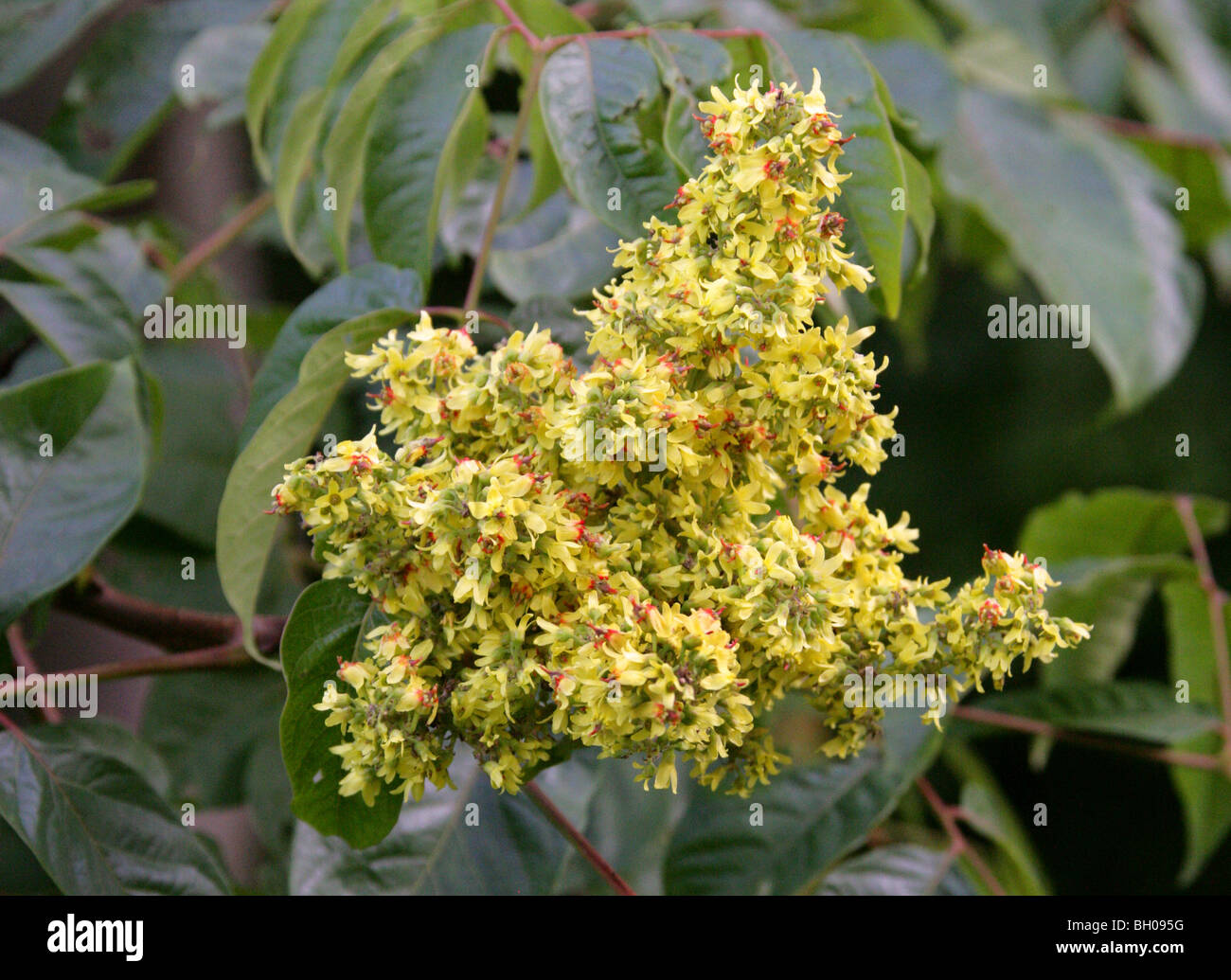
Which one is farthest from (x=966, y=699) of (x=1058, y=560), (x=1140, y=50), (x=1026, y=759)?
(x=1026, y=759)

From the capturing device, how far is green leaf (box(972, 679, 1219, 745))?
115 centimetres

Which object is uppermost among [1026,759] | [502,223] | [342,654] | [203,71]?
[203,71]

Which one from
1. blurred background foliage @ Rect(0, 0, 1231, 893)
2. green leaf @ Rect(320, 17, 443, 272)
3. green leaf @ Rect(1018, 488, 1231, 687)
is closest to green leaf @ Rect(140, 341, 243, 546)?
blurred background foliage @ Rect(0, 0, 1231, 893)

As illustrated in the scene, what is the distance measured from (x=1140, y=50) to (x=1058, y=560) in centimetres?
118

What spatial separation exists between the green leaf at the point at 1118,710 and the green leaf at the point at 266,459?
0.85 metres

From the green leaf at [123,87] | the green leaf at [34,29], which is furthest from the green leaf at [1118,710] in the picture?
the green leaf at [34,29]

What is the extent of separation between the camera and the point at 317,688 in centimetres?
73

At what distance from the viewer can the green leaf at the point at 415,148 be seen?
876mm

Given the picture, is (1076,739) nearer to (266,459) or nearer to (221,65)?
(266,459)

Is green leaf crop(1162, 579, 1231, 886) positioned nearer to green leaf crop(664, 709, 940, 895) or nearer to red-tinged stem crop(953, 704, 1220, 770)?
red-tinged stem crop(953, 704, 1220, 770)

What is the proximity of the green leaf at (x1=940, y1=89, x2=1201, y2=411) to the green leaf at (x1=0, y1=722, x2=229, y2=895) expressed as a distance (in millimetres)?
1076

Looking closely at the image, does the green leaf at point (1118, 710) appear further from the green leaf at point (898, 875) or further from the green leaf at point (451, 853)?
the green leaf at point (451, 853)

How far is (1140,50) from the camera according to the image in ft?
6.63
